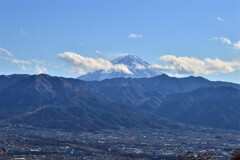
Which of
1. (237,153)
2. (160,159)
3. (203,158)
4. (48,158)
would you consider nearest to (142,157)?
(160,159)

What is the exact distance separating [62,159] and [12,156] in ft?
67.8

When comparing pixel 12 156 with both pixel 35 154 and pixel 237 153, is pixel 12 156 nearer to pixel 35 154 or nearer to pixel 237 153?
pixel 35 154

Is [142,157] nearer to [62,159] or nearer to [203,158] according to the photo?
[62,159]

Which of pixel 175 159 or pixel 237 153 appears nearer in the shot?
pixel 237 153

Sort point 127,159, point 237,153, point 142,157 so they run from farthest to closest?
point 142,157
point 127,159
point 237,153

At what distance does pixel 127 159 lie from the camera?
174 meters

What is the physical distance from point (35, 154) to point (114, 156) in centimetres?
3176

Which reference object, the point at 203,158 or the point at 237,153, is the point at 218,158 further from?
the point at 203,158

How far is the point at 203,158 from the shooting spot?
161 ft

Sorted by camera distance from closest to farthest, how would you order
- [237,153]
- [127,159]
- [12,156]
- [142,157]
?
[237,153] → [127,159] → [12,156] → [142,157]

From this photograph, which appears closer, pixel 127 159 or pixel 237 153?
pixel 237 153

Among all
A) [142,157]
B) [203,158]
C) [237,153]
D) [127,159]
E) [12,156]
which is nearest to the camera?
[203,158]

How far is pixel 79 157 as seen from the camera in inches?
7554

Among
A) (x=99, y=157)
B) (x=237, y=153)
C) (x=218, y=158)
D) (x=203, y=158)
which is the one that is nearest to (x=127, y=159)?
(x=99, y=157)
